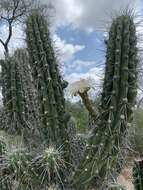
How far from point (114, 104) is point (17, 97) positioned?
1.56 m

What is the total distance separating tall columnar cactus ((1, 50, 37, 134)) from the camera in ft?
17.6

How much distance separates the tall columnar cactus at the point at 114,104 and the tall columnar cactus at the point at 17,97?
1.13m

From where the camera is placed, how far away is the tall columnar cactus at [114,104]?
426cm

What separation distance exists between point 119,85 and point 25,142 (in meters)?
1.55

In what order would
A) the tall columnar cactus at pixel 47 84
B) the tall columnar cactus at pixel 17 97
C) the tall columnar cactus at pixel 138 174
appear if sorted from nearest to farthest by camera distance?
1. the tall columnar cactus at pixel 138 174
2. the tall columnar cactus at pixel 47 84
3. the tall columnar cactus at pixel 17 97

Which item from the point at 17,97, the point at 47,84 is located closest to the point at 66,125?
the point at 47,84

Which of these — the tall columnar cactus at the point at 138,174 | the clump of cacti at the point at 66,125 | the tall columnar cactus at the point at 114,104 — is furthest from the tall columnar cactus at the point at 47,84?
the tall columnar cactus at the point at 138,174

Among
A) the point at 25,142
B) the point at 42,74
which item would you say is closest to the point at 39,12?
the point at 42,74

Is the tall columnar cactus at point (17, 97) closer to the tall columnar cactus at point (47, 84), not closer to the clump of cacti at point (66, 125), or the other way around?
the clump of cacti at point (66, 125)

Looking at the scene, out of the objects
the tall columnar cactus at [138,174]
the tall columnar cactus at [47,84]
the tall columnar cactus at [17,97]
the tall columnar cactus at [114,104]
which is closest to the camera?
the tall columnar cactus at [114,104]

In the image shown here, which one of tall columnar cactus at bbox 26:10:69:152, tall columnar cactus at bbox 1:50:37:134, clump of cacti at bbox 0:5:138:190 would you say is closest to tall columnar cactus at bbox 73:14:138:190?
clump of cacti at bbox 0:5:138:190

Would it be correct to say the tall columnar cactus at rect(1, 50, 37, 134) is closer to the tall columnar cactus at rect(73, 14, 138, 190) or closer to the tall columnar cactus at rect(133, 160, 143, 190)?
the tall columnar cactus at rect(73, 14, 138, 190)

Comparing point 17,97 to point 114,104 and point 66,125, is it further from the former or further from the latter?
point 114,104

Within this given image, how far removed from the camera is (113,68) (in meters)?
4.34
